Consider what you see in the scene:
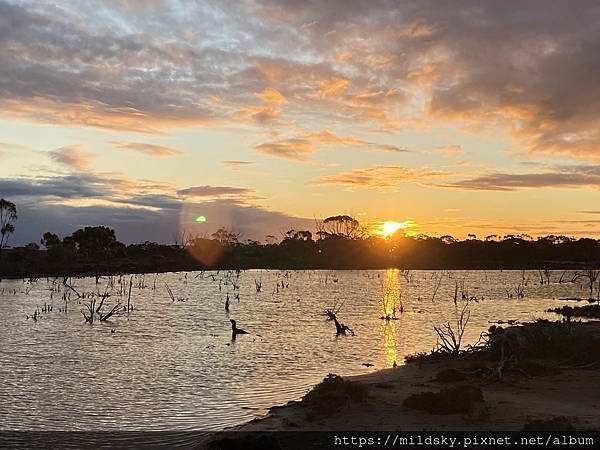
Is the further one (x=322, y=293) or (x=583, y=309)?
(x=322, y=293)

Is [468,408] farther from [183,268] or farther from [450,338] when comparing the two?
[183,268]

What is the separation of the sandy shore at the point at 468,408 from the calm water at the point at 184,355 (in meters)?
2.57

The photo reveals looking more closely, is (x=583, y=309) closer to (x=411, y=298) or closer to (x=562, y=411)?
(x=411, y=298)

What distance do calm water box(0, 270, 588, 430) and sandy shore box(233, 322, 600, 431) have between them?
101 inches

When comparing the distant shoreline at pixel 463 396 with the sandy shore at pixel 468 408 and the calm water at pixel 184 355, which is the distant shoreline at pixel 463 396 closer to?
the sandy shore at pixel 468 408

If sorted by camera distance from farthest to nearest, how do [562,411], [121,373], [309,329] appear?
[309,329] < [121,373] < [562,411]

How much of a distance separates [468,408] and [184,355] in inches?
631

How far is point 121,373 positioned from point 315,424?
446 inches

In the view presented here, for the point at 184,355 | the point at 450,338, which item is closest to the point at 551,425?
the point at 184,355

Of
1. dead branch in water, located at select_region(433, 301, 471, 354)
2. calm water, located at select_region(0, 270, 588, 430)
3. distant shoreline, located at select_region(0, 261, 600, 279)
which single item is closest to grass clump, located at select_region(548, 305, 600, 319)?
calm water, located at select_region(0, 270, 588, 430)

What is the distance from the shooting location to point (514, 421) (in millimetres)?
13664

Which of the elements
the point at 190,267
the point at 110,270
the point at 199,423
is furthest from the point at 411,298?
the point at 190,267

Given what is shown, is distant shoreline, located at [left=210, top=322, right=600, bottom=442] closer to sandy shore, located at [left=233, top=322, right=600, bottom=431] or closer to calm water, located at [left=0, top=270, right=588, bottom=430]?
sandy shore, located at [left=233, top=322, right=600, bottom=431]

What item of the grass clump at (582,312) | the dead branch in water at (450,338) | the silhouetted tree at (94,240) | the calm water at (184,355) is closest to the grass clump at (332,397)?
the calm water at (184,355)
